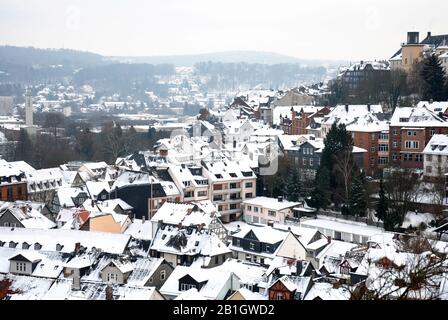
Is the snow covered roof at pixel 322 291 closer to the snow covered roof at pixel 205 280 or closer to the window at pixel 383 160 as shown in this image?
the snow covered roof at pixel 205 280

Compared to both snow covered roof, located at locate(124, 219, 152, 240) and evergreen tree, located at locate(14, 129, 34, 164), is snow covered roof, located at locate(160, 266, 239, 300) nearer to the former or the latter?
snow covered roof, located at locate(124, 219, 152, 240)

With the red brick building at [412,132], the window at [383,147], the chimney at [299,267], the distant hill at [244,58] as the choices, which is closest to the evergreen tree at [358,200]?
the red brick building at [412,132]

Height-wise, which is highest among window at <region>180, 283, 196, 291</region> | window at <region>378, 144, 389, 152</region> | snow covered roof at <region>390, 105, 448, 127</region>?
snow covered roof at <region>390, 105, 448, 127</region>

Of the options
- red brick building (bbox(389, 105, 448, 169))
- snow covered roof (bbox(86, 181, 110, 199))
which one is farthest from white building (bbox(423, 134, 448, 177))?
snow covered roof (bbox(86, 181, 110, 199))

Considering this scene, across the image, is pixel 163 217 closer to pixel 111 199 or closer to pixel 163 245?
pixel 163 245
